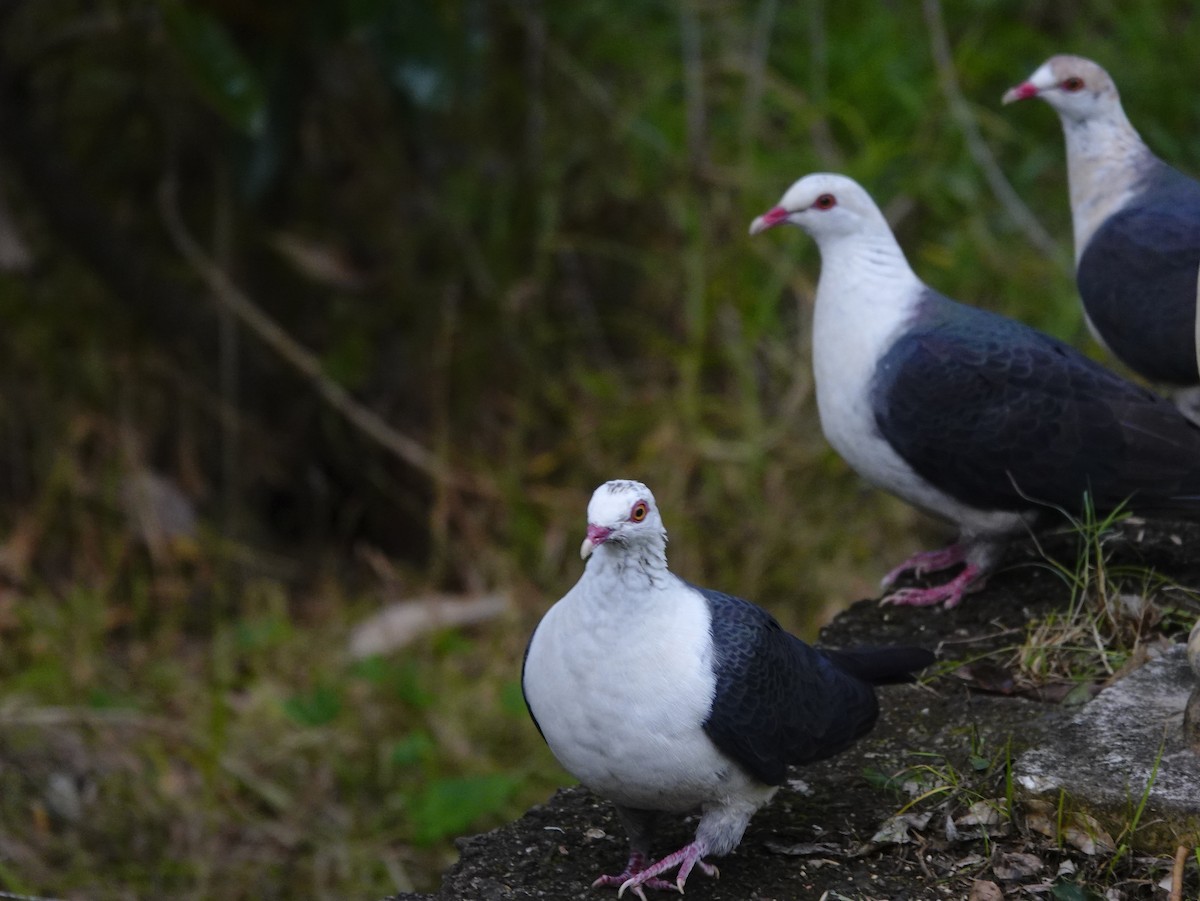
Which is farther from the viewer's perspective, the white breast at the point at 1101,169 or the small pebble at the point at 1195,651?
the white breast at the point at 1101,169

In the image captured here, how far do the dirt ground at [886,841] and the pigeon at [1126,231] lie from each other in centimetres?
98

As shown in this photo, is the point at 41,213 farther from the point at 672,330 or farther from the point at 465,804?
the point at 465,804

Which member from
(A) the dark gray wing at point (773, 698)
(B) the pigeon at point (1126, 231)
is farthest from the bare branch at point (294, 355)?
(A) the dark gray wing at point (773, 698)

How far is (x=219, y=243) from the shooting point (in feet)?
19.2

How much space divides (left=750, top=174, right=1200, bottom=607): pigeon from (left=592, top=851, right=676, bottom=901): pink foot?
A: 4.07ft

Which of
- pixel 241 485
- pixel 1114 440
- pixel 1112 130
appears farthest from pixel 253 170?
pixel 1114 440

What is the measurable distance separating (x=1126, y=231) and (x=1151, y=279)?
0.17 meters

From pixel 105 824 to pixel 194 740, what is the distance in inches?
15.6

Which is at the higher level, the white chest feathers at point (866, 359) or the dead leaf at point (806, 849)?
the white chest feathers at point (866, 359)

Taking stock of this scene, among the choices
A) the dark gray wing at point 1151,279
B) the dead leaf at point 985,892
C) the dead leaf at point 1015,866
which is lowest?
the dead leaf at point 985,892

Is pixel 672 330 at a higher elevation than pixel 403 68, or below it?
below

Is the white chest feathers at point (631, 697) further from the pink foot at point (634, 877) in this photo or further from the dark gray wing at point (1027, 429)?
the dark gray wing at point (1027, 429)

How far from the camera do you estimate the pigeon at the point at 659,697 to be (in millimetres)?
2414

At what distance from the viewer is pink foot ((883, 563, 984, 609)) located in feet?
11.6
